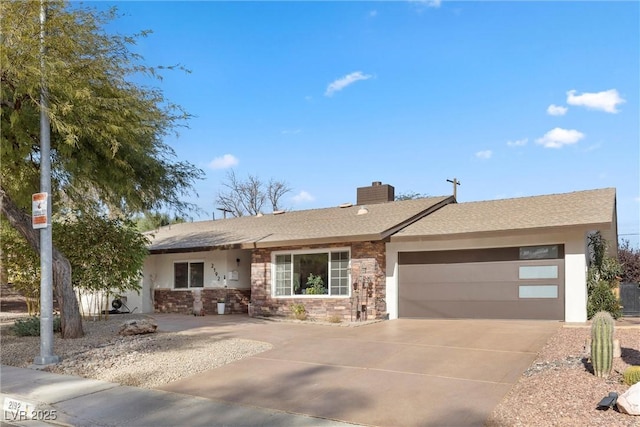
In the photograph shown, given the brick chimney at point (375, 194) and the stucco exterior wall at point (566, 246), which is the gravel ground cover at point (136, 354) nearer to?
the stucco exterior wall at point (566, 246)

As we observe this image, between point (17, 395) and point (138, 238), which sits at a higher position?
point (138, 238)

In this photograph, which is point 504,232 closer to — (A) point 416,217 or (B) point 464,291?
(B) point 464,291

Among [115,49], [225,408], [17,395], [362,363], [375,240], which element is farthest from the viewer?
[375,240]

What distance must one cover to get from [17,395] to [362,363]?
5254 millimetres

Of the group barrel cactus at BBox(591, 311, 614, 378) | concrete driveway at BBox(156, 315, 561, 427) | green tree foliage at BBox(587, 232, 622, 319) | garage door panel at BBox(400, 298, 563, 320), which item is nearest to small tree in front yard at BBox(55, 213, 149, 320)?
concrete driveway at BBox(156, 315, 561, 427)

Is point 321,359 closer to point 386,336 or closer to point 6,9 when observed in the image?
point 386,336

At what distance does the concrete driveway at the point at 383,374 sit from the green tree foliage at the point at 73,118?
4.26 meters

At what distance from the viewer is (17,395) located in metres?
7.28

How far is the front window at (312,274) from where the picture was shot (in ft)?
54.2

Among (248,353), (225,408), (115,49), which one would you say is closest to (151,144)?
(115,49)

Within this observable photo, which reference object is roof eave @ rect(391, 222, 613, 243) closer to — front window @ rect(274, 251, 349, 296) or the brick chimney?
front window @ rect(274, 251, 349, 296)

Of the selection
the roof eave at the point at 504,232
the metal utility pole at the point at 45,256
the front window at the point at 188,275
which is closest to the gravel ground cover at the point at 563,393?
the roof eave at the point at 504,232

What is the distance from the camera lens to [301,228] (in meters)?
18.8

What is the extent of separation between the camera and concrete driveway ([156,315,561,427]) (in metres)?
6.42
